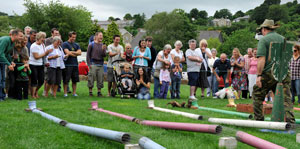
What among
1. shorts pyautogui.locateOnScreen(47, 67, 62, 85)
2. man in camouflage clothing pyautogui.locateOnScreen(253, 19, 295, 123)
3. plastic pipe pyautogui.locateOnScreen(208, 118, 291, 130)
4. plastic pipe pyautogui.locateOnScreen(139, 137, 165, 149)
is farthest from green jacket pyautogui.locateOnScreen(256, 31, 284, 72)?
shorts pyautogui.locateOnScreen(47, 67, 62, 85)

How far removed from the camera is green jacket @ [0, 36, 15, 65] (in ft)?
31.7

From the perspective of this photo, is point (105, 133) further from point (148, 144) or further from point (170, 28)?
point (170, 28)

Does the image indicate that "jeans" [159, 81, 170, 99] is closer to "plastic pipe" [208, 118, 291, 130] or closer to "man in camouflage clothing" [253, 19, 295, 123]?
"plastic pipe" [208, 118, 291, 130]

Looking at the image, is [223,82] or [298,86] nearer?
[298,86]

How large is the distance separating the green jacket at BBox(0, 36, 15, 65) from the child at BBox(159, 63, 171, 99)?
514 cm

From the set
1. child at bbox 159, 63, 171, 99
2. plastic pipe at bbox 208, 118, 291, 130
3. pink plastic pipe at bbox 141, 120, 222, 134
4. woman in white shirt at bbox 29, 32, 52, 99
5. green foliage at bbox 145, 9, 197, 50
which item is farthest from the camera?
green foliage at bbox 145, 9, 197, 50

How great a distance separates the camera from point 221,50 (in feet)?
240

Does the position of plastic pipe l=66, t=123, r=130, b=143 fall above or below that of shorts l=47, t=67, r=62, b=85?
below

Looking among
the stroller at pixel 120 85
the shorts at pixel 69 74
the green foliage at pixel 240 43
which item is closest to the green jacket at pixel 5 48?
the shorts at pixel 69 74

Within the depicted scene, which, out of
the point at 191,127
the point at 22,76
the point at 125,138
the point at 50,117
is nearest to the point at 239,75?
the point at 22,76

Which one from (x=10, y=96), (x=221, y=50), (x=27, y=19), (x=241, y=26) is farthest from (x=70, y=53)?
(x=241, y=26)

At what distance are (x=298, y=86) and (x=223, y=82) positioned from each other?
301 cm

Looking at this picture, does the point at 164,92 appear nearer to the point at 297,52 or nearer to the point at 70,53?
the point at 70,53

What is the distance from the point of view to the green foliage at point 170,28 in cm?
6925
